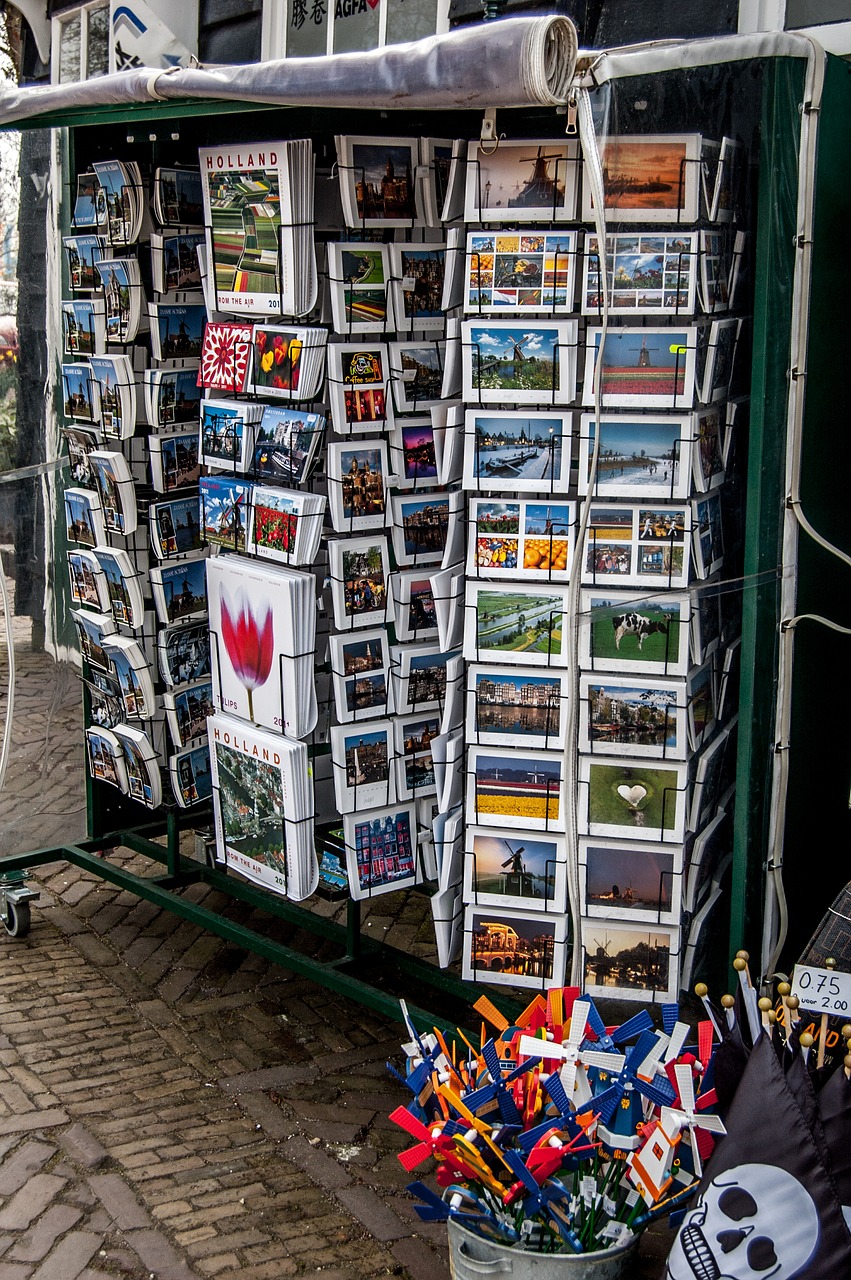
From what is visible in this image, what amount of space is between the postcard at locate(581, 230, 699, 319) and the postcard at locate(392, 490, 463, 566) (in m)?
0.99

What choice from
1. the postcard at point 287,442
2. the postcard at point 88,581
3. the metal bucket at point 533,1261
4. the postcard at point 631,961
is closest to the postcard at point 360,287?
the postcard at point 287,442

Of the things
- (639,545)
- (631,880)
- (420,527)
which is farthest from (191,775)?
(639,545)

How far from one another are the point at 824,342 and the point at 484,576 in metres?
0.98

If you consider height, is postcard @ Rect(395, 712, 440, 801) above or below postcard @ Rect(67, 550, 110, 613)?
below

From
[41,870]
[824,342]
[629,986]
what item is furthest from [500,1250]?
[41,870]

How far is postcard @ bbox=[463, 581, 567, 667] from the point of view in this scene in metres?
3.41

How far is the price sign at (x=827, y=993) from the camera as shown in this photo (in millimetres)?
3014

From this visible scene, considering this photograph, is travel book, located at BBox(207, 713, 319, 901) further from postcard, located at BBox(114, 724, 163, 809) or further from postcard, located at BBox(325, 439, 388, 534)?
postcard, located at BBox(325, 439, 388, 534)

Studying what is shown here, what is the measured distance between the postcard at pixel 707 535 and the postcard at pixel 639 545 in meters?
0.03

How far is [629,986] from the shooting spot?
133 inches

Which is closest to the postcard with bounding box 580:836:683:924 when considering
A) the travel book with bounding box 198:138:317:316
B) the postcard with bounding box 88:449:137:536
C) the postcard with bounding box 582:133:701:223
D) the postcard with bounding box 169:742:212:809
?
the postcard with bounding box 582:133:701:223

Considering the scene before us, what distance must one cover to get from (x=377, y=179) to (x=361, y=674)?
4.42 feet

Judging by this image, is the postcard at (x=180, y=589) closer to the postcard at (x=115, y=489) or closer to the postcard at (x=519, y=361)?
the postcard at (x=115, y=489)

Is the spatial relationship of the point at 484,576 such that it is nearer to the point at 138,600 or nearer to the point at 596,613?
the point at 596,613
